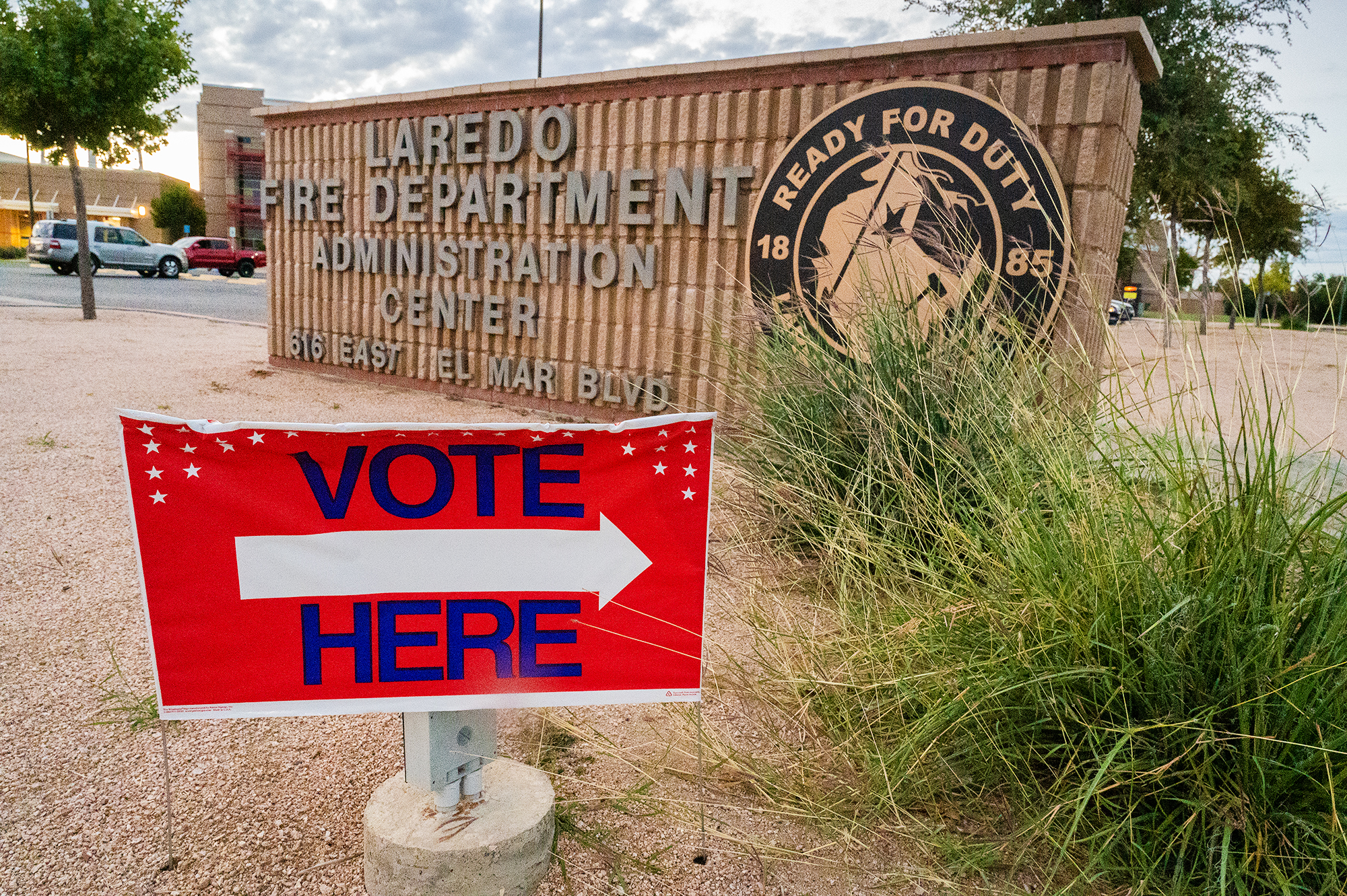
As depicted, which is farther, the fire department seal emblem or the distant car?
the fire department seal emblem

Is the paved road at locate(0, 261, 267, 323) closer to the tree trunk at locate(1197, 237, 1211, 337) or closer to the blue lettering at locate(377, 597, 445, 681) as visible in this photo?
the blue lettering at locate(377, 597, 445, 681)

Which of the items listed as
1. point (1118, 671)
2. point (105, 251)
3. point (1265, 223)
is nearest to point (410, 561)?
point (1118, 671)

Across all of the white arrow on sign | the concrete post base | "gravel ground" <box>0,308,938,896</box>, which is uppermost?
the white arrow on sign

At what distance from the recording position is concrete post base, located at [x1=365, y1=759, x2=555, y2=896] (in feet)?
6.63

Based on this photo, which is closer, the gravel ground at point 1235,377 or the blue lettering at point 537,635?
the blue lettering at point 537,635

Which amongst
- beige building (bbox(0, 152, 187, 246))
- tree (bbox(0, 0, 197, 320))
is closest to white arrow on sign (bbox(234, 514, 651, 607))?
tree (bbox(0, 0, 197, 320))

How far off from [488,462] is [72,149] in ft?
51.0

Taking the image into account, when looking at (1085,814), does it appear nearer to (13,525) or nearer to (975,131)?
(975,131)

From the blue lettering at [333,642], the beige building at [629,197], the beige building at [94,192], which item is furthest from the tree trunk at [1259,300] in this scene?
the beige building at [94,192]

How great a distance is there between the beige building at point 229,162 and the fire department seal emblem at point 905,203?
5978cm

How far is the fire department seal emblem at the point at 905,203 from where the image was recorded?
541 cm

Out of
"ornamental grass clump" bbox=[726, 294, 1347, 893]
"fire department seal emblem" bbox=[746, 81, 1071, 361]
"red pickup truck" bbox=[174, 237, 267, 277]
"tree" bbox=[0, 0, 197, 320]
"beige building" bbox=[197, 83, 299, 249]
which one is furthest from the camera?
"beige building" bbox=[197, 83, 299, 249]

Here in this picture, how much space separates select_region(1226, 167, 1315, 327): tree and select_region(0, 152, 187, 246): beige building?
62070 mm

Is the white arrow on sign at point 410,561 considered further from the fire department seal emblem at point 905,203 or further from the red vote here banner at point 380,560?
the fire department seal emblem at point 905,203
